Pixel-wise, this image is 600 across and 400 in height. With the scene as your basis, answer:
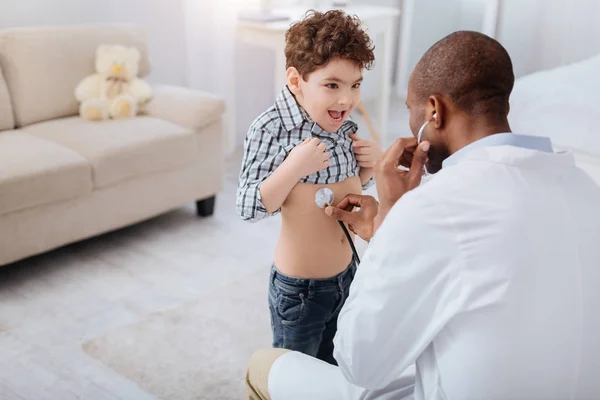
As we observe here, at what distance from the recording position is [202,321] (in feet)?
8.43

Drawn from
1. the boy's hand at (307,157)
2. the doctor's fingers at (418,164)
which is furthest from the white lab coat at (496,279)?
the boy's hand at (307,157)

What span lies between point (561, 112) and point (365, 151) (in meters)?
1.51

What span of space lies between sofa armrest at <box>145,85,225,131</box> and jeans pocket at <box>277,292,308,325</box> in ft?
5.78

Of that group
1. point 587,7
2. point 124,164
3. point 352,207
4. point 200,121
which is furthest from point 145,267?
point 587,7

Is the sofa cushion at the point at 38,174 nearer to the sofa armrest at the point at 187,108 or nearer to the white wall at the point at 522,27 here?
the sofa armrest at the point at 187,108

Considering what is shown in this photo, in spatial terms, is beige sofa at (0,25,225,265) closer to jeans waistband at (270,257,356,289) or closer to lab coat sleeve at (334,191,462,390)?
jeans waistband at (270,257,356,289)

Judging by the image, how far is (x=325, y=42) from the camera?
1.53 metres

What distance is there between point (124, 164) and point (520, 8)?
114 inches

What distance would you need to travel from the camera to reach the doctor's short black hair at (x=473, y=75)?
1.14 metres

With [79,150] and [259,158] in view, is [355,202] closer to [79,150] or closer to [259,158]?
[259,158]

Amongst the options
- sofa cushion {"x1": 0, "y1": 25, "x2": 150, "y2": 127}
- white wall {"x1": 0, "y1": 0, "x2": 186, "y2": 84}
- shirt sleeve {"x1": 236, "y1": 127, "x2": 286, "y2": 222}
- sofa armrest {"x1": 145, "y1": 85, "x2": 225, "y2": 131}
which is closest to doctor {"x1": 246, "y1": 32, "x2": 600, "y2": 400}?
shirt sleeve {"x1": 236, "y1": 127, "x2": 286, "y2": 222}

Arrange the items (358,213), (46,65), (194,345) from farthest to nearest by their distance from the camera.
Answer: (46,65)
(194,345)
(358,213)

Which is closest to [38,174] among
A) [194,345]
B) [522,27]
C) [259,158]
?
[194,345]

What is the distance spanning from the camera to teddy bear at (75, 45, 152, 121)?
3293mm
